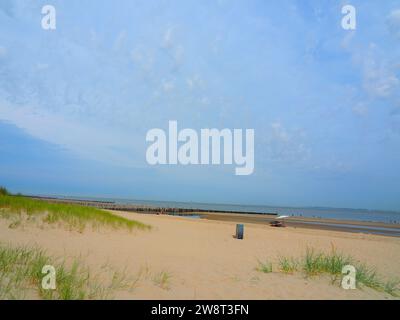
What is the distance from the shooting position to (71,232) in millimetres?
13773

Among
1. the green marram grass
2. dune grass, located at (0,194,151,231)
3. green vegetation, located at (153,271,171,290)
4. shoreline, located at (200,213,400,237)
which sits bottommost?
shoreline, located at (200,213,400,237)

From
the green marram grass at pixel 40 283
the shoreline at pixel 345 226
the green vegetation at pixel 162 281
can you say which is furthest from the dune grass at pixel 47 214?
the shoreline at pixel 345 226

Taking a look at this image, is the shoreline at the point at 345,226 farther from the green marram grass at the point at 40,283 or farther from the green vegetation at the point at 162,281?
the green marram grass at the point at 40,283

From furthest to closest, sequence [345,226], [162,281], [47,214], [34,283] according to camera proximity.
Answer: [345,226], [47,214], [162,281], [34,283]

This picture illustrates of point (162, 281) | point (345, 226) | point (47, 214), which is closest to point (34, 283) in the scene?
point (162, 281)

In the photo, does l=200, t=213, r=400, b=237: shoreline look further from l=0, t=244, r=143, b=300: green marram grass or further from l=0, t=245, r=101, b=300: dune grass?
l=0, t=245, r=101, b=300: dune grass

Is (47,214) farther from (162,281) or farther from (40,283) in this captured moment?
(40,283)

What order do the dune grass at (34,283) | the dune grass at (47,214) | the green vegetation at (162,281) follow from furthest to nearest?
the dune grass at (47,214) < the green vegetation at (162,281) < the dune grass at (34,283)

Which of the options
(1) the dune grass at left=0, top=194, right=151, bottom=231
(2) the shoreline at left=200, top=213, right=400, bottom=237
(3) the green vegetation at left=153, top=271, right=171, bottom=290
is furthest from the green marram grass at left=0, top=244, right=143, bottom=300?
(2) the shoreline at left=200, top=213, right=400, bottom=237

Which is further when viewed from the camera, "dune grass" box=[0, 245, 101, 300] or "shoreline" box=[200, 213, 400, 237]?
"shoreline" box=[200, 213, 400, 237]

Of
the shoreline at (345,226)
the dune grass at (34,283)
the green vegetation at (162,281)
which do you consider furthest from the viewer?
the shoreline at (345,226)

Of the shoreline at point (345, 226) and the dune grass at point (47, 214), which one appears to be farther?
the shoreline at point (345, 226)
